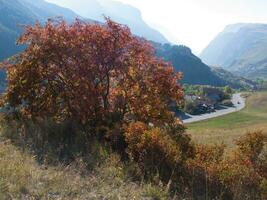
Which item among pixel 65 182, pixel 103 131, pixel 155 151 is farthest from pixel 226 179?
pixel 103 131

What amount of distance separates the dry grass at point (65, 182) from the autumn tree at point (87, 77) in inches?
152

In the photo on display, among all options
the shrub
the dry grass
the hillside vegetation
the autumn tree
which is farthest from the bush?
the autumn tree

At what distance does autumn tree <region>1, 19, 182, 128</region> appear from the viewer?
13.0 m

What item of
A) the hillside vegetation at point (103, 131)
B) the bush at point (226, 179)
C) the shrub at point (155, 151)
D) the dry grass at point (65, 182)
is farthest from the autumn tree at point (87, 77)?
the dry grass at point (65, 182)

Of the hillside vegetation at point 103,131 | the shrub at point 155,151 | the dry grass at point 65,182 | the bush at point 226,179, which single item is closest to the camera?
the dry grass at point 65,182

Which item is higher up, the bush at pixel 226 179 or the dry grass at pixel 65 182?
the bush at pixel 226 179

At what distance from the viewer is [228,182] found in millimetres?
9031

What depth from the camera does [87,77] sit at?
42.9 ft

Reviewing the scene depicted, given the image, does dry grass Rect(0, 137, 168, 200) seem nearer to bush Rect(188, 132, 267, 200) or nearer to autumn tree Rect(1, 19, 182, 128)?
bush Rect(188, 132, 267, 200)

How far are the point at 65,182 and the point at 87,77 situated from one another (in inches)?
223

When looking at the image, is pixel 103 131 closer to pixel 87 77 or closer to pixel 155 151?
pixel 87 77

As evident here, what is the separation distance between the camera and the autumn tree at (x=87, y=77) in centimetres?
1298

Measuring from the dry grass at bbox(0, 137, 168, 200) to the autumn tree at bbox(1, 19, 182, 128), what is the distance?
12.6 feet

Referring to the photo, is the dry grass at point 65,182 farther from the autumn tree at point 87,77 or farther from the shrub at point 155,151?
the autumn tree at point 87,77
